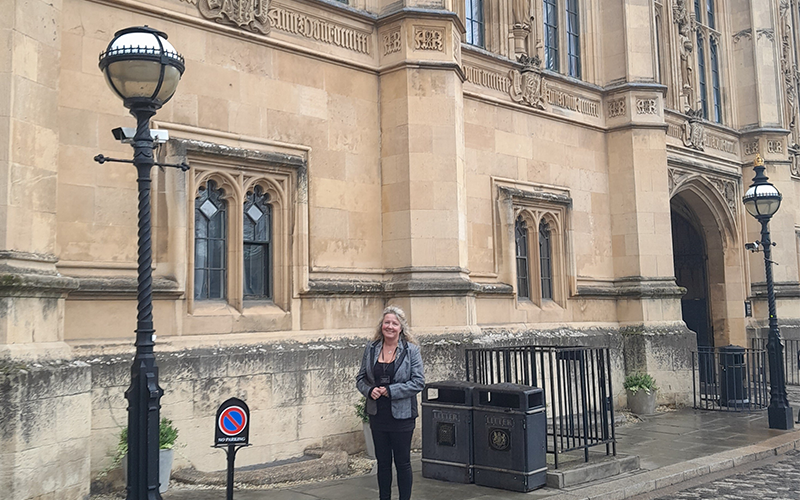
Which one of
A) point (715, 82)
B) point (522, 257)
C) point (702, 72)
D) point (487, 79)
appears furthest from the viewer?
point (715, 82)

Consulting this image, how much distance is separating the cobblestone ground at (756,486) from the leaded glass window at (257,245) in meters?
5.78

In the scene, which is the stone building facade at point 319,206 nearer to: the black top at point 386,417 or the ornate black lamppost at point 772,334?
the ornate black lamppost at point 772,334

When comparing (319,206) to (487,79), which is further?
(487,79)

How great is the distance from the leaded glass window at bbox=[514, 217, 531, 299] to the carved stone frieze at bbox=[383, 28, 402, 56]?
4.38m

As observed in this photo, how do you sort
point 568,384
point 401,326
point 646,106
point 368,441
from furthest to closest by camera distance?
point 646,106 → point 368,441 → point 568,384 → point 401,326

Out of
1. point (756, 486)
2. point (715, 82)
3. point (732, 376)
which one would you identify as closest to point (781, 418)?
point (732, 376)

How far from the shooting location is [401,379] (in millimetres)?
6711

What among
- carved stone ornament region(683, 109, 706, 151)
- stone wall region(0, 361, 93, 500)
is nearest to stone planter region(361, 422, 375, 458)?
stone wall region(0, 361, 93, 500)

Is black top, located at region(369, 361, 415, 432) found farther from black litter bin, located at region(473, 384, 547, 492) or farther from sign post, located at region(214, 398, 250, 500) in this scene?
black litter bin, located at region(473, 384, 547, 492)

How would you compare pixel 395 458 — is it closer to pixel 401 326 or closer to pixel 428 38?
pixel 401 326

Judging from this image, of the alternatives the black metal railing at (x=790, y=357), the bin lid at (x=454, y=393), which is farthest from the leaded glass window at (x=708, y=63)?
the bin lid at (x=454, y=393)

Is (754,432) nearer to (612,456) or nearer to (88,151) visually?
(612,456)

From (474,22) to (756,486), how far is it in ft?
31.0

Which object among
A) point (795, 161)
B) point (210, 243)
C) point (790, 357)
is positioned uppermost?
point (795, 161)
